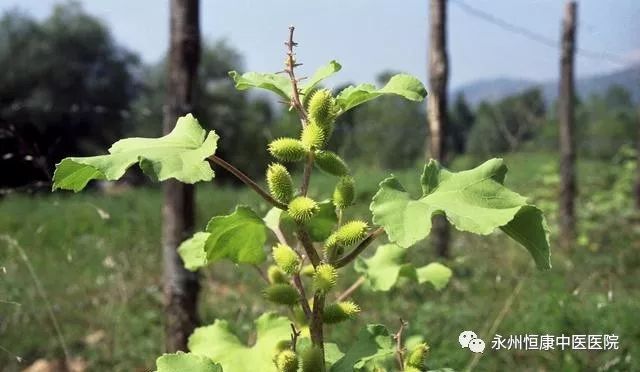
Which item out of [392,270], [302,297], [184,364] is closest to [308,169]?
[302,297]

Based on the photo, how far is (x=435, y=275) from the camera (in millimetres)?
1728

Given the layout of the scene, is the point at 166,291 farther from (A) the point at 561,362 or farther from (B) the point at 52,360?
(A) the point at 561,362

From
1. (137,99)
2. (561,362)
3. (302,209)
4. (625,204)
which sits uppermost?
(302,209)

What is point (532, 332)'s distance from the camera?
11.0 ft

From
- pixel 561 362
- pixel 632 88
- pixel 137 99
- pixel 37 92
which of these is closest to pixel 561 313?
pixel 561 362

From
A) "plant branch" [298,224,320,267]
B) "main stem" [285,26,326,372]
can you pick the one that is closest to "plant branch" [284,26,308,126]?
"main stem" [285,26,326,372]

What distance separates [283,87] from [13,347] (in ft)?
10.4

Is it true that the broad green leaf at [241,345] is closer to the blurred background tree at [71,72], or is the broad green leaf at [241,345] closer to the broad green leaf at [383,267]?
the broad green leaf at [383,267]

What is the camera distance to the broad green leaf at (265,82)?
1.29m

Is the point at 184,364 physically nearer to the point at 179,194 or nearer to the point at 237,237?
the point at 237,237

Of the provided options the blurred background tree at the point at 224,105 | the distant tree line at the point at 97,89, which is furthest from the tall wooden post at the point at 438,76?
the blurred background tree at the point at 224,105

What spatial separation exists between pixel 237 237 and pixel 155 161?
0.28 meters

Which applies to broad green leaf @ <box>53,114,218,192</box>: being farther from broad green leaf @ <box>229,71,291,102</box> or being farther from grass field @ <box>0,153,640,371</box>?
grass field @ <box>0,153,640,371</box>

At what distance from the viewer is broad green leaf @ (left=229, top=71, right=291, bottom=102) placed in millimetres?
1291
